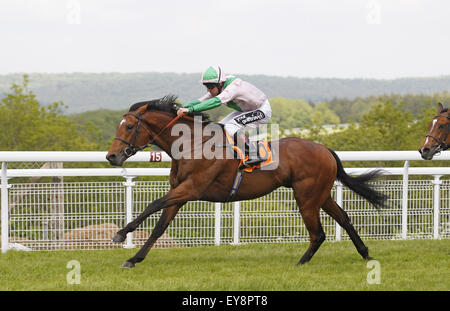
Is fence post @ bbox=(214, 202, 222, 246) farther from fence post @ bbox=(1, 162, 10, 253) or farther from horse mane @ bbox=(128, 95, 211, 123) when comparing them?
fence post @ bbox=(1, 162, 10, 253)

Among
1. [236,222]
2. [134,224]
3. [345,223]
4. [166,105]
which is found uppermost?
[166,105]

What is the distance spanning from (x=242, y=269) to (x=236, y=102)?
1.58 meters

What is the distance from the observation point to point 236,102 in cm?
596

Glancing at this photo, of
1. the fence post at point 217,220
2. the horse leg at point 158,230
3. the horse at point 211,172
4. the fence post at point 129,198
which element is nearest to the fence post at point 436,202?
the horse at point 211,172

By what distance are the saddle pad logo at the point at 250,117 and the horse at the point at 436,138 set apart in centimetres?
191

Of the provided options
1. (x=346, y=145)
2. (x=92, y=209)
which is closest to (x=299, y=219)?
(x=92, y=209)

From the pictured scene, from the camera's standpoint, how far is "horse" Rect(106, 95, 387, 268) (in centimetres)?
570

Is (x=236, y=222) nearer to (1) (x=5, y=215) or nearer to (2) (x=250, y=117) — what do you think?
(2) (x=250, y=117)

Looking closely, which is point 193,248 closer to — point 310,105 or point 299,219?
point 299,219

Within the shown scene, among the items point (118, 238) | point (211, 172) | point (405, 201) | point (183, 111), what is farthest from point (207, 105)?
point (405, 201)

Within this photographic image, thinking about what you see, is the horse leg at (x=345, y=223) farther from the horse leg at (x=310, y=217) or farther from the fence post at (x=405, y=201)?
the fence post at (x=405, y=201)

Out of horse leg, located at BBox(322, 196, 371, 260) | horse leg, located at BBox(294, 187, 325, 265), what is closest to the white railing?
horse leg, located at BBox(322, 196, 371, 260)

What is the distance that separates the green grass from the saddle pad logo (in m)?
1.39

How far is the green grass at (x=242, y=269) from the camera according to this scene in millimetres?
4934
